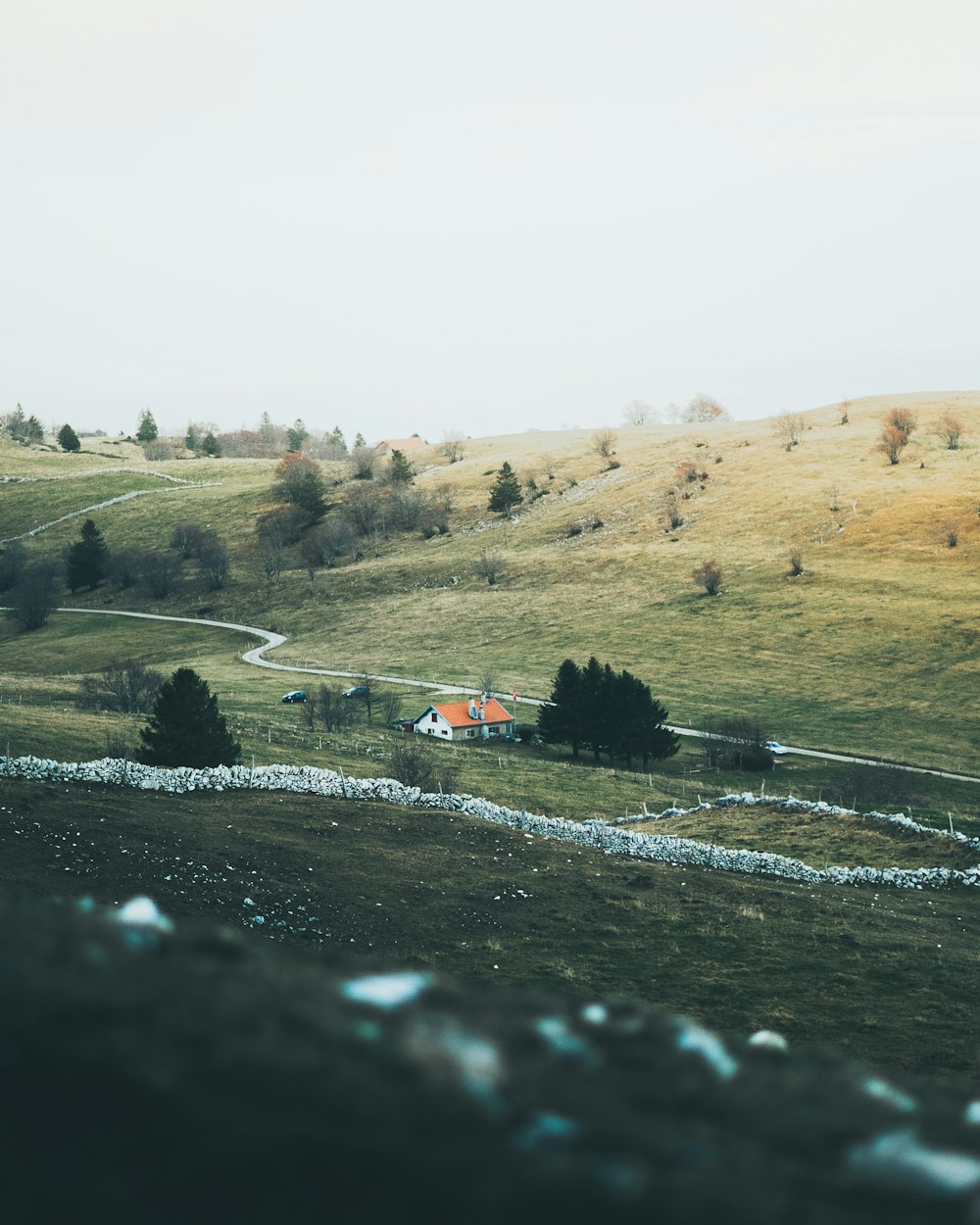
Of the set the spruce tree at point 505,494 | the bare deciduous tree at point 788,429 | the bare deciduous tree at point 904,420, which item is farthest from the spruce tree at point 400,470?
the bare deciduous tree at point 904,420

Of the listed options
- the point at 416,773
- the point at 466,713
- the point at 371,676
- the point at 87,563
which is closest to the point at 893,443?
the point at 371,676

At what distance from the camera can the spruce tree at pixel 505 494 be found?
166 meters

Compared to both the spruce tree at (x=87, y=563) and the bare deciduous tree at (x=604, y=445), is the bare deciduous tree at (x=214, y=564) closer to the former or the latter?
the spruce tree at (x=87, y=563)

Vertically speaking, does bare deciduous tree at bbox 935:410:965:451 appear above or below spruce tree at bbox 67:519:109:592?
above

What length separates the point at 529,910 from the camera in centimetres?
2692

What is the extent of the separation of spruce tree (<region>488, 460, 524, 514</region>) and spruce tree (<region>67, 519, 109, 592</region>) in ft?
185

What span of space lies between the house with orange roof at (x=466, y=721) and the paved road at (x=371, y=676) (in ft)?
12.0

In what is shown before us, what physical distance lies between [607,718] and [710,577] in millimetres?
46713

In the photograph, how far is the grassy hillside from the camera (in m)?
91.5

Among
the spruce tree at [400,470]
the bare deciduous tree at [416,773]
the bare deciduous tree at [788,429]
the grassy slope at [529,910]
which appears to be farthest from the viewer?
the spruce tree at [400,470]

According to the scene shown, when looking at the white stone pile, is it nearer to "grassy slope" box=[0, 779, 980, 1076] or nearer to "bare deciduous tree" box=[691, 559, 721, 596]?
"grassy slope" box=[0, 779, 980, 1076]

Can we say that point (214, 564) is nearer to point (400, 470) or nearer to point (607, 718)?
point (400, 470)

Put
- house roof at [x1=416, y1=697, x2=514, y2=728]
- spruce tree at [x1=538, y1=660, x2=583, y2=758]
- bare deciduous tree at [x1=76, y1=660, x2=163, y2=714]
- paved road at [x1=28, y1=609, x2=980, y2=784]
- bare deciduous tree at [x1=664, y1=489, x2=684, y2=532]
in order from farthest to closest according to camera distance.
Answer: bare deciduous tree at [x1=664, y1=489, x2=684, y2=532] → house roof at [x1=416, y1=697, x2=514, y2=728] → spruce tree at [x1=538, y1=660, x2=583, y2=758] → paved road at [x1=28, y1=609, x2=980, y2=784] → bare deciduous tree at [x1=76, y1=660, x2=163, y2=714]

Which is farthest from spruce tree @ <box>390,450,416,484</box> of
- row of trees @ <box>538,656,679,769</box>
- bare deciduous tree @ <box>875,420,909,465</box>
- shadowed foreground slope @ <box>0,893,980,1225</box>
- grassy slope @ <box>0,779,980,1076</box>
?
shadowed foreground slope @ <box>0,893,980,1225</box>
